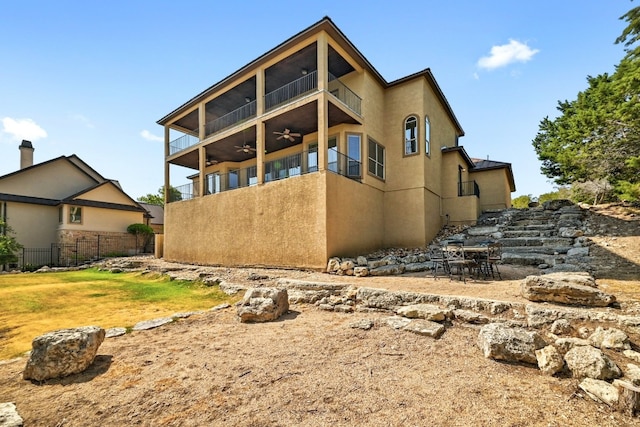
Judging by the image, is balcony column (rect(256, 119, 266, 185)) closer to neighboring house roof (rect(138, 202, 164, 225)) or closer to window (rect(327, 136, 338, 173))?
window (rect(327, 136, 338, 173))

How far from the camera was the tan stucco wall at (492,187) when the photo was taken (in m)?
19.2

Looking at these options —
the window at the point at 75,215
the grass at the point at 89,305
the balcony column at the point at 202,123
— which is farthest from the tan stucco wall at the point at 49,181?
the grass at the point at 89,305

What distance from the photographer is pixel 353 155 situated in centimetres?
1263

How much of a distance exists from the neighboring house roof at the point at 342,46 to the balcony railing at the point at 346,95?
1224 millimetres

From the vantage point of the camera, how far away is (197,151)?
1692 cm

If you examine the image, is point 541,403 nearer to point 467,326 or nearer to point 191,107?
point 467,326

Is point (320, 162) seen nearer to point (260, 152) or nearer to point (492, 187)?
point (260, 152)

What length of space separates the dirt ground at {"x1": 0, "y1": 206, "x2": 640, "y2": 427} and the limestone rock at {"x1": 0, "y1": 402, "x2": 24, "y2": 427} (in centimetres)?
9

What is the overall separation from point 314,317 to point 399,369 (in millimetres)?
2449

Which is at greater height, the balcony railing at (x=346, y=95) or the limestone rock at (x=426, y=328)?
the balcony railing at (x=346, y=95)

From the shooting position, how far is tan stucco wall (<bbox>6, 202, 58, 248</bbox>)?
749 inches

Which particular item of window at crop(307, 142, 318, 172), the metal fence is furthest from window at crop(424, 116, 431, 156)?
the metal fence

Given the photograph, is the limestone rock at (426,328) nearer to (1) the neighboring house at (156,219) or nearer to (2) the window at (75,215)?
(2) the window at (75,215)

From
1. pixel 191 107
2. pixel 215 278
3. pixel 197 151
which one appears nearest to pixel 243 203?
pixel 215 278
